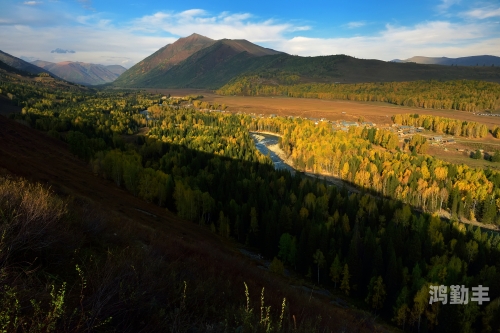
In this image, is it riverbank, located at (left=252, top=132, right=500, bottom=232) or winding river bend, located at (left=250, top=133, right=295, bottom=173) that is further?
winding river bend, located at (left=250, top=133, right=295, bottom=173)

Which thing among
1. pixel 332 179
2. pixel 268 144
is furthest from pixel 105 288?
pixel 268 144

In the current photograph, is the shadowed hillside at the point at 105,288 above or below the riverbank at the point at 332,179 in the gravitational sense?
above

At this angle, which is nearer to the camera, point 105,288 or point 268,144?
point 105,288

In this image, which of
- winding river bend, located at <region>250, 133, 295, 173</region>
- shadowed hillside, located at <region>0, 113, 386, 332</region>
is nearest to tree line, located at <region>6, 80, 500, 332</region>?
winding river bend, located at <region>250, 133, 295, 173</region>

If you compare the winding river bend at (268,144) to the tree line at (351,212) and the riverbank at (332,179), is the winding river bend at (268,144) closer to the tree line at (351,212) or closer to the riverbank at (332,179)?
the riverbank at (332,179)

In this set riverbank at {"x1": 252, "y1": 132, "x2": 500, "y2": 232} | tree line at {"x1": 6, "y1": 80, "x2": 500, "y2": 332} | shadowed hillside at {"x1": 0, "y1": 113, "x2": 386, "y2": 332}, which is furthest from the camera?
riverbank at {"x1": 252, "y1": 132, "x2": 500, "y2": 232}

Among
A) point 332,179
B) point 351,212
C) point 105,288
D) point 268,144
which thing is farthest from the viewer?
point 268,144

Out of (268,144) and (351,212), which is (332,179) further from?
(268,144)

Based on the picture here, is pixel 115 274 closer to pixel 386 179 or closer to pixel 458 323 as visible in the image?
pixel 458 323

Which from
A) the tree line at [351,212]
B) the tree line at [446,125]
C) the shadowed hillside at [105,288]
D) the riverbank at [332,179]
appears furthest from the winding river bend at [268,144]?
the shadowed hillside at [105,288]

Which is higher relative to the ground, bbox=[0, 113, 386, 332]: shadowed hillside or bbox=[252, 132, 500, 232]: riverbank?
bbox=[0, 113, 386, 332]: shadowed hillside

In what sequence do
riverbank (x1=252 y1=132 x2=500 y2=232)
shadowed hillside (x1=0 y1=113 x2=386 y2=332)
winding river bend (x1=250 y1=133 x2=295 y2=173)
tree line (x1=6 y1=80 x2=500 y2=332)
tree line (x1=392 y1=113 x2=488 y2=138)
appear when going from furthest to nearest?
tree line (x1=392 y1=113 x2=488 y2=138) < winding river bend (x1=250 y1=133 x2=295 y2=173) < riverbank (x1=252 y1=132 x2=500 y2=232) < tree line (x1=6 y1=80 x2=500 y2=332) < shadowed hillside (x1=0 y1=113 x2=386 y2=332)

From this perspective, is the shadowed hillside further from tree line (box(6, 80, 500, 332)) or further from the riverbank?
the riverbank
